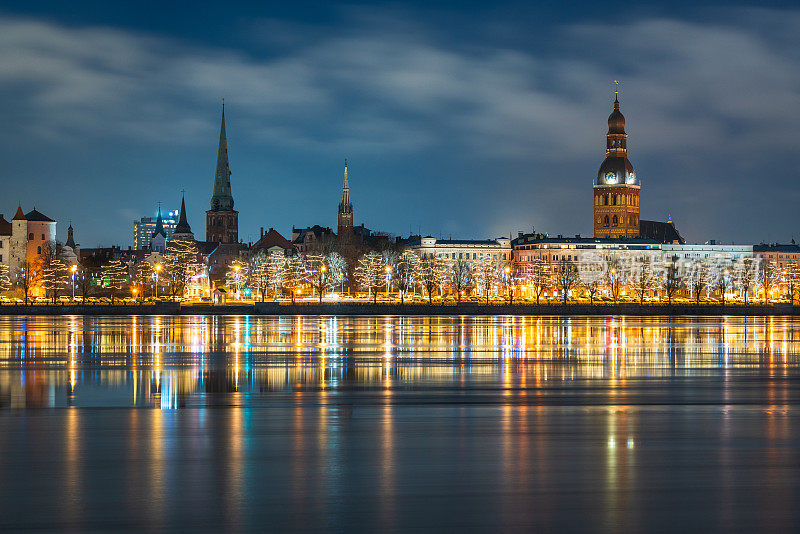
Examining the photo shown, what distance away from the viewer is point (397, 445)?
48.5 feet

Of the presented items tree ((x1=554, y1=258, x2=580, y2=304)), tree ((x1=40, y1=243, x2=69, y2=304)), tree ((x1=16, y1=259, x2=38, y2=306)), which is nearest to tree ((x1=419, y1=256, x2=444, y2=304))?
tree ((x1=554, y1=258, x2=580, y2=304))

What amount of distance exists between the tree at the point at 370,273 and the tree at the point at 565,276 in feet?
73.8

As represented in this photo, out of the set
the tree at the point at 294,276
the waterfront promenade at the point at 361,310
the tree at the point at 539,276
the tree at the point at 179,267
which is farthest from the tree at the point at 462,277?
the waterfront promenade at the point at 361,310

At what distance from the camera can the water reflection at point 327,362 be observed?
2145 cm

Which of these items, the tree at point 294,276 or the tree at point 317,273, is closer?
the tree at point 317,273

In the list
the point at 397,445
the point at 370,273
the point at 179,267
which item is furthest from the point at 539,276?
the point at 397,445

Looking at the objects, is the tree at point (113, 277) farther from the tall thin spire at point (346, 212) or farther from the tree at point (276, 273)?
the tall thin spire at point (346, 212)

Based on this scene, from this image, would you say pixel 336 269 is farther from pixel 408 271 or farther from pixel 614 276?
pixel 614 276

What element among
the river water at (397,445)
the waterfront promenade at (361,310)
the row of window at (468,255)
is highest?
the row of window at (468,255)

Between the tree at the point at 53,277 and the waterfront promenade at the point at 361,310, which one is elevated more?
the tree at the point at 53,277

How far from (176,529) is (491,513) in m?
3.29

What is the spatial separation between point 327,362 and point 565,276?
105 metres

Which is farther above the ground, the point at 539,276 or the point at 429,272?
the point at 429,272

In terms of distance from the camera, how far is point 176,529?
10.2m
